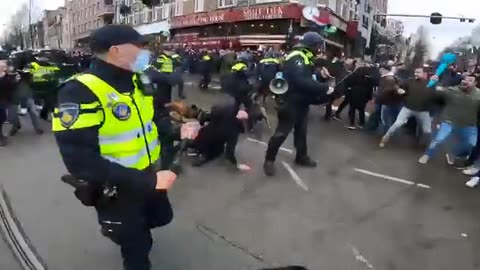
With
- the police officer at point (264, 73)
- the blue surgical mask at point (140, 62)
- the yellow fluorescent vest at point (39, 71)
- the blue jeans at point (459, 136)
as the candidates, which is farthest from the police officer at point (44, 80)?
the blue surgical mask at point (140, 62)

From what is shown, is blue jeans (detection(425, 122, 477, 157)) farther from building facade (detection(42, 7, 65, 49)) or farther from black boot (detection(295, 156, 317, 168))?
building facade (detection(42, 7, 65, 49))

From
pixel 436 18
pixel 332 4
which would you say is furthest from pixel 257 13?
pixel 436 18

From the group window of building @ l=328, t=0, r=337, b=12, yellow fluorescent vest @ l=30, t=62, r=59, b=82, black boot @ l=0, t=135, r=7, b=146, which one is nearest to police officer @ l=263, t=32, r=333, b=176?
black boot @ l=0, t=135, r=7, b=146

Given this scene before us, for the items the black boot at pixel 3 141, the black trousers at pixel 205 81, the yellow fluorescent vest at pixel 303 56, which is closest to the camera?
the yellow fluorescent vest at pixel 303 56

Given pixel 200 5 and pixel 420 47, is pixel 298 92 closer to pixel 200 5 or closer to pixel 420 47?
pixel 420 47

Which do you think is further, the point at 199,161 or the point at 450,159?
the point at 450,159

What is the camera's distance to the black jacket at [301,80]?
509 centimetres

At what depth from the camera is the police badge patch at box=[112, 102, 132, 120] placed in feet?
7.05

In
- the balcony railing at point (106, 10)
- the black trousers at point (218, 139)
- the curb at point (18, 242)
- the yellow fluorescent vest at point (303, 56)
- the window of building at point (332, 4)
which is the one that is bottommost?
the curb at point (18, 242)

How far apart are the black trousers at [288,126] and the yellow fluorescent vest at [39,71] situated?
579 centimetres

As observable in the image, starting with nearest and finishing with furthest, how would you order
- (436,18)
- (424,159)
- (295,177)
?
1. (436,18)
2. (295,177)
3. (424,159)

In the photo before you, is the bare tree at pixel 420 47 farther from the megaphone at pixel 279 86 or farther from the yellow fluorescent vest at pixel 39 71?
the yellow fluorescent vest at pixel 39 71

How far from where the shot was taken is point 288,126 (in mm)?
5613

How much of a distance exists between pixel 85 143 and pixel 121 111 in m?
0.23
